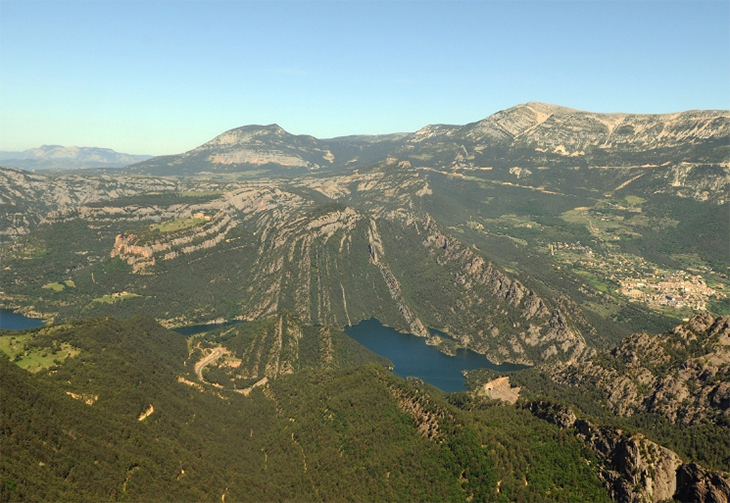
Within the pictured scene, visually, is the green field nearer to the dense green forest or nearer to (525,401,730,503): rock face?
the dense green forest

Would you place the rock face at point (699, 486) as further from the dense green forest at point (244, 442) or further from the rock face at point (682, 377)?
the rock face at point (682, 377)

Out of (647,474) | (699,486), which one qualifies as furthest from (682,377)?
(647,474)

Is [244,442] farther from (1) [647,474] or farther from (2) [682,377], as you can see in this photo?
(2) [682,377]

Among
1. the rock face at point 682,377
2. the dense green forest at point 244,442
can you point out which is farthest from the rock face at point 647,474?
the rock face at point 682,377

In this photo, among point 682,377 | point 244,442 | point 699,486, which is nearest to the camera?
point 699,486

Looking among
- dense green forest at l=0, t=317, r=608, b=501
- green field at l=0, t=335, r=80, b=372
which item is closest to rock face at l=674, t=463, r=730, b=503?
dense green forest at l=0, t=317, r=608, b=501

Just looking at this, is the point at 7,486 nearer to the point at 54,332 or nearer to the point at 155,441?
the point at 155,441

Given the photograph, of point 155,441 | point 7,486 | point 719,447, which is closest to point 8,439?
point 7,486
